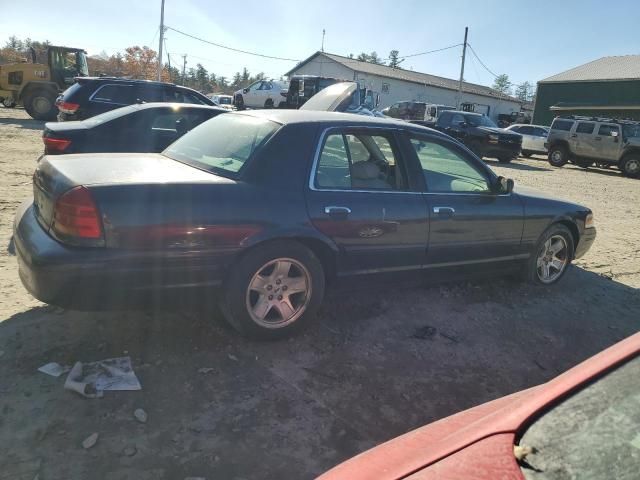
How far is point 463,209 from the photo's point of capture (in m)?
4.25

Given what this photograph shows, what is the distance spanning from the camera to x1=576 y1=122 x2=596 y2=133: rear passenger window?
784 inches

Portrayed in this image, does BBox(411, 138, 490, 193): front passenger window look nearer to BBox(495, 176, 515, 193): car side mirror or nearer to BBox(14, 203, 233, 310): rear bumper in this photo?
BBox(495, 176, 515, 193): car side mirror

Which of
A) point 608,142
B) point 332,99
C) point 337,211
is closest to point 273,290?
point 337,211

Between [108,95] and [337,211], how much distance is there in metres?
7.75

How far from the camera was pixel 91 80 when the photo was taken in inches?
374

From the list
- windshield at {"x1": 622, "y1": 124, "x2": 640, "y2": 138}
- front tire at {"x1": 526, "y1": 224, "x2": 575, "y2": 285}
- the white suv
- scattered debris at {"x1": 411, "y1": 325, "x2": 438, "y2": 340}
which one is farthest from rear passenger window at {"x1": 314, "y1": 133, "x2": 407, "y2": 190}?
the white suv

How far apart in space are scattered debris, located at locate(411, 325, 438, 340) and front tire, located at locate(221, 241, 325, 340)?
0.86 meters

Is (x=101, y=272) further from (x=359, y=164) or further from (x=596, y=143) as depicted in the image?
(x=596, y=143)

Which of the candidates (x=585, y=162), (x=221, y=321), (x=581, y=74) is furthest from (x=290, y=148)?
(x=581, y=74)

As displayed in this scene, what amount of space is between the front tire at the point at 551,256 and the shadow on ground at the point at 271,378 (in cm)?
51

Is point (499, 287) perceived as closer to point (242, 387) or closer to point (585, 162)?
point (242, 387)

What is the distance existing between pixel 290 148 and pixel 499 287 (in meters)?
2.78

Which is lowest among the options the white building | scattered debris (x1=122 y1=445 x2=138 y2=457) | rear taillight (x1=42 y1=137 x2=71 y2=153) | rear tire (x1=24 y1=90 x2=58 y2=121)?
scattered debris (x1=122 y1=445 x2=138 y2=457)

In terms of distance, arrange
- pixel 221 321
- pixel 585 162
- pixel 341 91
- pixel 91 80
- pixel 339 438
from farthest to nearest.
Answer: pixel 585 162 < pixel 91 80 < pixel 341 91 < pixel 221 321 < pixel 339 438
